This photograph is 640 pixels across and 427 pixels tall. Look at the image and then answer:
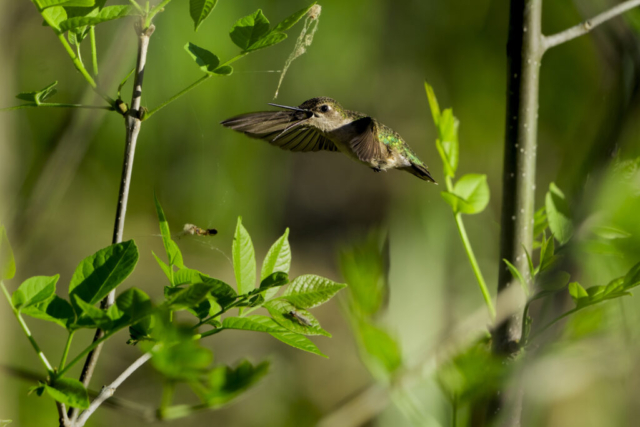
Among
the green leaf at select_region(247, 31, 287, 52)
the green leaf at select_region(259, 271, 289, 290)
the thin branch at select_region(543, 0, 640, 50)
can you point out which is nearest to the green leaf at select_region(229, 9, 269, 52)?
the green leaf at select_region(247, 31, 287, 52)

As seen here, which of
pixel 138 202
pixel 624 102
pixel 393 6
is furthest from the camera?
pixel 393 6

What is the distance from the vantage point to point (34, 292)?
22 centimetres

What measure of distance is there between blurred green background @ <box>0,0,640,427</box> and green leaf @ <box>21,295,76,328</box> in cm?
49

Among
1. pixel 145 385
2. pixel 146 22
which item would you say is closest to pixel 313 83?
pixel 145 385

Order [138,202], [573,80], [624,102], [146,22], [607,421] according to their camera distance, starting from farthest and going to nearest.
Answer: [138,202]
[573,80]
[607,421]
[624,102]
[146,22]

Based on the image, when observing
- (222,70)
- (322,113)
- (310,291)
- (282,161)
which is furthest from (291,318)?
(282,161)

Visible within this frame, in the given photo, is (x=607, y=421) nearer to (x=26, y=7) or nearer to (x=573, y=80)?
(x=573, y=80)

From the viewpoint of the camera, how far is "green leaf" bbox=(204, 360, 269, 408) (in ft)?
0.71

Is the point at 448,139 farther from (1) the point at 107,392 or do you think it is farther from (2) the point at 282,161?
(2) the point at 282,161

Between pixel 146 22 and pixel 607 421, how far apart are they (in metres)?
1.04

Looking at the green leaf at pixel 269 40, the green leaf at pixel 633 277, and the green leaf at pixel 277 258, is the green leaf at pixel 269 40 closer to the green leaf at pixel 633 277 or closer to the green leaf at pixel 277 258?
the green leaf at pixel 277 258

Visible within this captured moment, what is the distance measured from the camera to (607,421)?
98 cm

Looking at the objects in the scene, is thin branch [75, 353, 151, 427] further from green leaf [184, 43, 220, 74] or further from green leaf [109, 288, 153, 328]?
green leaf [184, 43, 220, 74]

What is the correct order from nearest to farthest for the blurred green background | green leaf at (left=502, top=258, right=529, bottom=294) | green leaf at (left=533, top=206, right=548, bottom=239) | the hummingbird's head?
green leaf at (left=502, top=258, right=529, bottom=294)
green leaf at (left=533, top=206, right=548, bottom=239)
the hummingbird's head
the blurred green background
